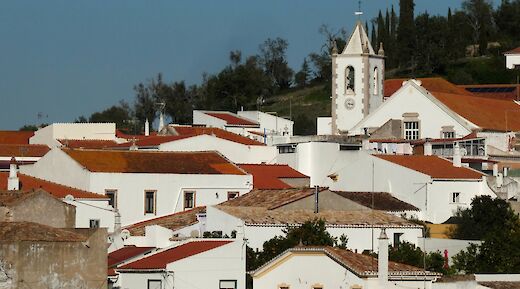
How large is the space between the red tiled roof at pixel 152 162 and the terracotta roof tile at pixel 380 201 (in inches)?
238

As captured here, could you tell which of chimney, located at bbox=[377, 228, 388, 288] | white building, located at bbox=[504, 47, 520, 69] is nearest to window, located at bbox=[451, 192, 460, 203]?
chimney, located at bbox=[377, 228, 388, 288]

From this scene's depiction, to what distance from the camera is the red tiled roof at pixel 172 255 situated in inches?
1898

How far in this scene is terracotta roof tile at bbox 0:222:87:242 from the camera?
40.8 meters

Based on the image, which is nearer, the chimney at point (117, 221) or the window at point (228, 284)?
the window at point (228, 284)

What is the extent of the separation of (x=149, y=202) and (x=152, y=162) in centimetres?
224

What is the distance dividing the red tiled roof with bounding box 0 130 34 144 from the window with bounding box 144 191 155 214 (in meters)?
22.7

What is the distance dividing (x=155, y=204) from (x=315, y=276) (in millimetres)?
22476

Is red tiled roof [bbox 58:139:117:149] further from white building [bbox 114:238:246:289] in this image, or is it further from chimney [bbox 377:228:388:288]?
chimney [bbox 377:228:388:288]

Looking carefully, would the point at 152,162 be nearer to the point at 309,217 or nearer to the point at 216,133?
the point at 309,217

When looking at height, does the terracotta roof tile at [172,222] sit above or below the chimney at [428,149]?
below

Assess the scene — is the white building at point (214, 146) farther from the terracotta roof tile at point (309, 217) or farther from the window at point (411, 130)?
the terracotta roof tile at point (309, 217)

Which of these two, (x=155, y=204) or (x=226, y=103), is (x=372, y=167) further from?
(x=226, y=103)

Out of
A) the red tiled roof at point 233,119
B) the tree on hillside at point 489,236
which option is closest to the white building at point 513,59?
the red tiled roof at point 233,119

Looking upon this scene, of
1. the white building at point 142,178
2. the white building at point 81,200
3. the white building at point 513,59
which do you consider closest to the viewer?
the white building at point 81,200
